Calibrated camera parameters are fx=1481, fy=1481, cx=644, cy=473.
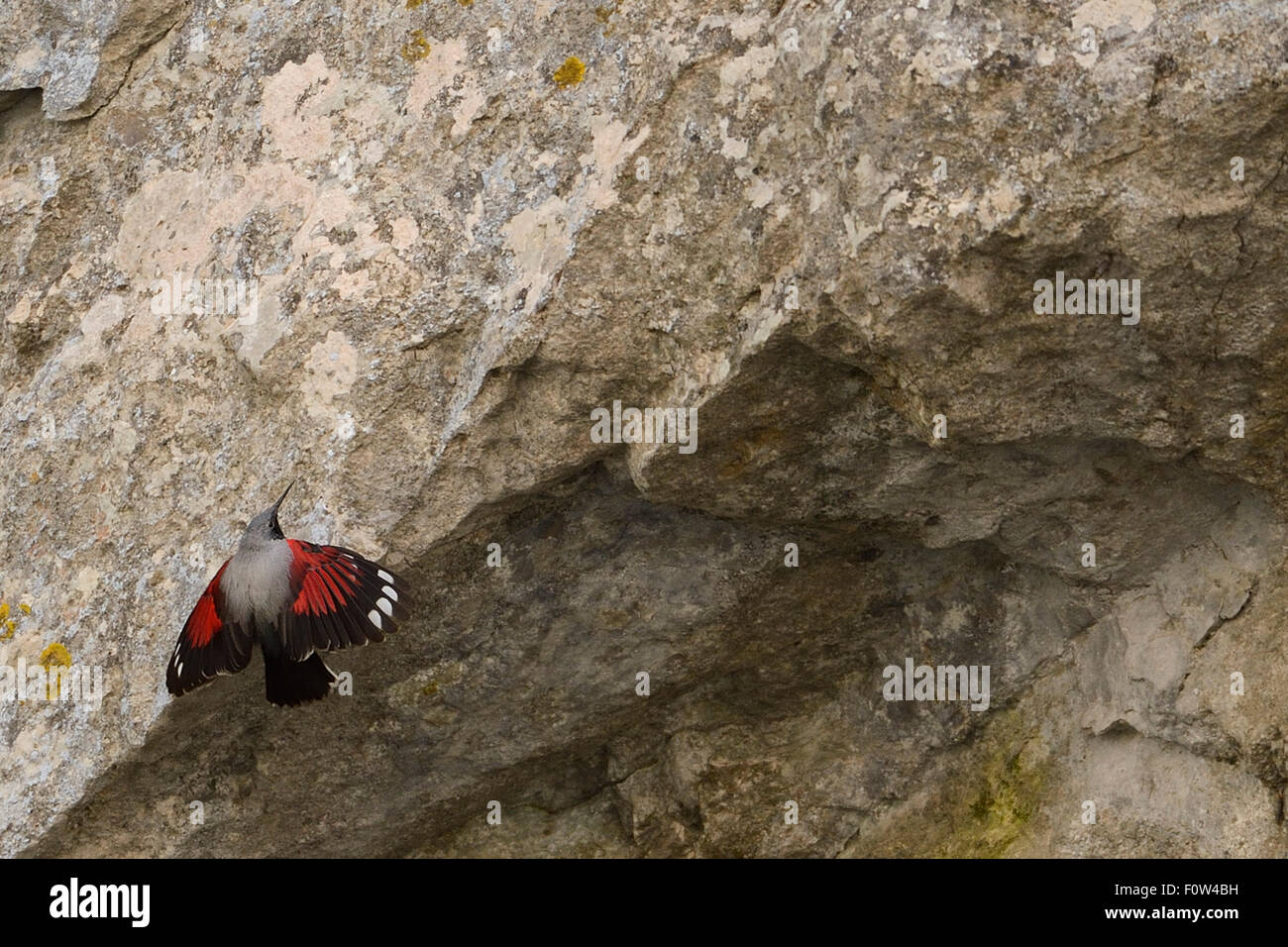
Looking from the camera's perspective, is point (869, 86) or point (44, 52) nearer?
point (869, 86)

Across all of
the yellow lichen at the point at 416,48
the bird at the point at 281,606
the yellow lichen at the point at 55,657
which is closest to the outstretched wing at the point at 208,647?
the bird at the point at 281,606

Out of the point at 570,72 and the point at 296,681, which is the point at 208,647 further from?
the point at 570,72

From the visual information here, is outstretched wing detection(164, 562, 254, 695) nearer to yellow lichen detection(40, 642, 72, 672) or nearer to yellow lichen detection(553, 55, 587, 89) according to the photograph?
yellow lichen detection(40, 642, 72, 672)

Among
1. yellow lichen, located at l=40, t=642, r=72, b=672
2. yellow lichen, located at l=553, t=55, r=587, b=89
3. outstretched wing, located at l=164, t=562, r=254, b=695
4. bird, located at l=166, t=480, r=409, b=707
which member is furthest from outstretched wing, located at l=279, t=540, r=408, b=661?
yellow lichen, located at l=553, t=55, r=587, b=89

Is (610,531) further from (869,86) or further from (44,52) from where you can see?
(44,52)

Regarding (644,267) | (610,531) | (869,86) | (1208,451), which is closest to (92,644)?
(610,531)

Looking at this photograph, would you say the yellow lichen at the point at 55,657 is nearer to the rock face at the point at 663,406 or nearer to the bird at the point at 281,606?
the rock face at the point at 663,406
